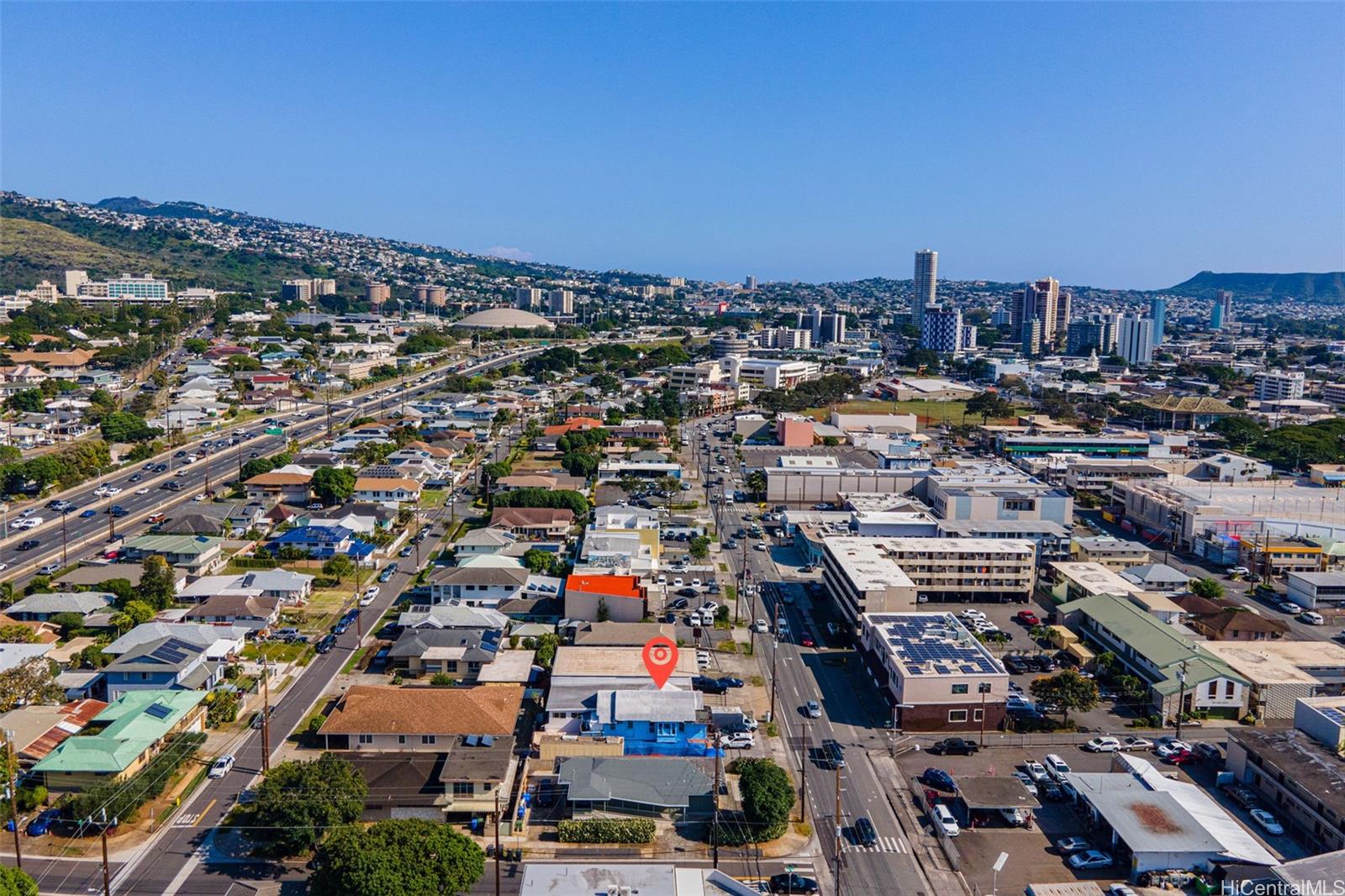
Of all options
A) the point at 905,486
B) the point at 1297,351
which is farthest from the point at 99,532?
the point at 1297,351

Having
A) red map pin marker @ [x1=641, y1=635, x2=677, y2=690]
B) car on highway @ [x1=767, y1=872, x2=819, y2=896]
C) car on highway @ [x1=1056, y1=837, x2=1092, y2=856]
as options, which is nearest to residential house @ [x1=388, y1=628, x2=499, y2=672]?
red map pin marker @ [x1=641, y1=635, x2=677, y2=690]

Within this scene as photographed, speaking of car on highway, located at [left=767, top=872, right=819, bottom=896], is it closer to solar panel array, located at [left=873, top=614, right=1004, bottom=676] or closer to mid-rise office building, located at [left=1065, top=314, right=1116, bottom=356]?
solar panel array, located at [left=873, top=614, right=1004, bottom=676]

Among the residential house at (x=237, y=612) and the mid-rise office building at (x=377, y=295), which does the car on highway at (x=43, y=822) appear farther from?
the mid-rise office building at (x=377, y=295)

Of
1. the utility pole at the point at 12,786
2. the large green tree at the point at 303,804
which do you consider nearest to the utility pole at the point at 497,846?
the large green tree at the point at 303,804

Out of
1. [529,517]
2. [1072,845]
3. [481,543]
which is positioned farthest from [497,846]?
[529,517]

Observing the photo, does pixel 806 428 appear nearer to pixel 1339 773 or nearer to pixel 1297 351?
pixel 1339 773

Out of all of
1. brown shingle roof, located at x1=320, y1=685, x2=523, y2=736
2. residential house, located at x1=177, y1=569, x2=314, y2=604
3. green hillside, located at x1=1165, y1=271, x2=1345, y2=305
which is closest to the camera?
brown shingle roof, located at x1=320, y1=685, x2=523, y2=736

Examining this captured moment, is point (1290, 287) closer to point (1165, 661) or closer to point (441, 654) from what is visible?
point (1165, 661)
